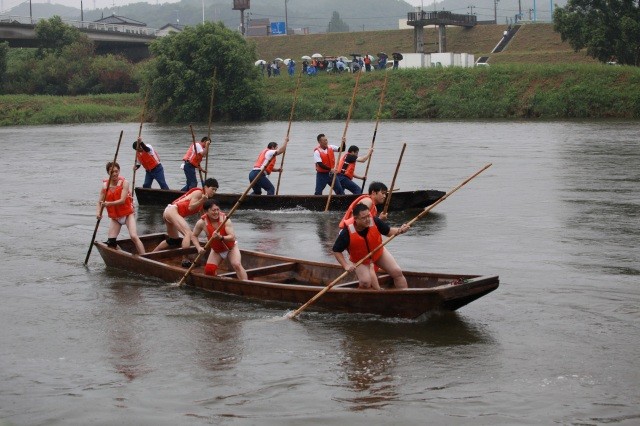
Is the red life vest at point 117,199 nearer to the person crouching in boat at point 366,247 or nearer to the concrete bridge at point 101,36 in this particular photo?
the person crouching in boat at point 366,247

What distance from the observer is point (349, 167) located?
21.7 meters

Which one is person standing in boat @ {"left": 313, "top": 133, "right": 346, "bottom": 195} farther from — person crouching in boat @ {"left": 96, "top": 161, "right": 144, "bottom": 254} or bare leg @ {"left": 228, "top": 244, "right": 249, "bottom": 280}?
bare leg @ {"left": 228, "top": 244, "right": 249, "bottom": 280}

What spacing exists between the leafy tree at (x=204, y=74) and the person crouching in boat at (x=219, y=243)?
45.9 meters

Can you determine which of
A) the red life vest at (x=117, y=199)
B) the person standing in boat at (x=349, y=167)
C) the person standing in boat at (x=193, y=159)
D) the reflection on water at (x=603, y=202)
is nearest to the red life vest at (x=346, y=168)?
the person standing in boat at (x=349, y=167)

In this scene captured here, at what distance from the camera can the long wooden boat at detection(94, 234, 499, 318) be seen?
12.0 m

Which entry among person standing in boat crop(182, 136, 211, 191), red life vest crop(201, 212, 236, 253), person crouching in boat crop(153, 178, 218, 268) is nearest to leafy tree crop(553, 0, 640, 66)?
person standing in boat crop(182, 136, 211, 191)

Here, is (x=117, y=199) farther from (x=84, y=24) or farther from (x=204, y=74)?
(x=84, y=24)

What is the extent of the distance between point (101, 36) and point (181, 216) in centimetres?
7472

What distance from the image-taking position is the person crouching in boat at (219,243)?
45.8ft

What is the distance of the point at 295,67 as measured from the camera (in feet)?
245

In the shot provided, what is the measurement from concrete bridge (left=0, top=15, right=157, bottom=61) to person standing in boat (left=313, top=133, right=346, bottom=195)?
61319 millimetres

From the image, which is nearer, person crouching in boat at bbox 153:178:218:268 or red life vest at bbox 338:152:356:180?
person crouching in boat at bbox 153:178:218:268

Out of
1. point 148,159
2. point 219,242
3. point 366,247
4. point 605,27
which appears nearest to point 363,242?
point 366,247

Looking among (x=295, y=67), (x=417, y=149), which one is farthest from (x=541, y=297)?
(x=295, y=67)
